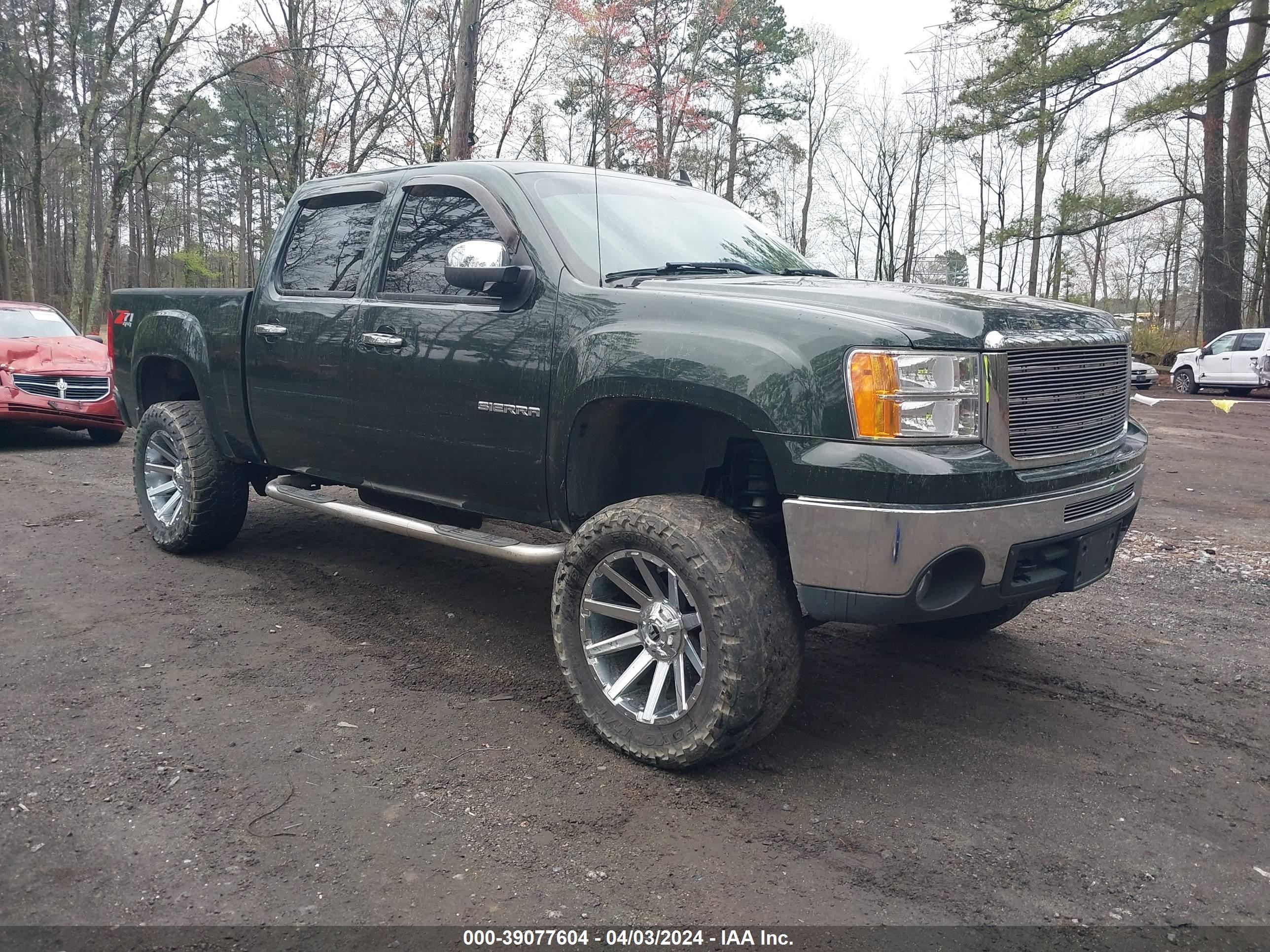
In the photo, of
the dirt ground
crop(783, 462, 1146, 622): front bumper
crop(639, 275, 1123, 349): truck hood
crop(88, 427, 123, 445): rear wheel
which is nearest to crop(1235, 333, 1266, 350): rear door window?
the dirt ground

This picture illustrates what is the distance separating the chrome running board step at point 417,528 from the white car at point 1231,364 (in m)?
22.1

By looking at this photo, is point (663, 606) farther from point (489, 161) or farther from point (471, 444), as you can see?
point (489, 161)

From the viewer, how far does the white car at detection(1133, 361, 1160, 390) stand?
22.7 metres

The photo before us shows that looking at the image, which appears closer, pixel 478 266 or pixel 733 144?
pixel 478 266

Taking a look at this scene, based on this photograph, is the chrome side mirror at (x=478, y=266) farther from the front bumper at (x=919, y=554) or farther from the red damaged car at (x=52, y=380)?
the red damaged car at (x=52, y=380)

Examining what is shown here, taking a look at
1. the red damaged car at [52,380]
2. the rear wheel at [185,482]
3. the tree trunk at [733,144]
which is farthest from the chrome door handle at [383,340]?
the tree trunk at [733,144]

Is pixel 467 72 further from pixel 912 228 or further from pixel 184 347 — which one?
pixel 912 228

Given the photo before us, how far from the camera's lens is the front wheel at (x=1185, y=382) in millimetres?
23078

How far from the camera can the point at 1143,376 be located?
22.9 metres

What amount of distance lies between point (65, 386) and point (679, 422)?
29.6ft

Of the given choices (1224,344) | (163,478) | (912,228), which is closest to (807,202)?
(912,228)

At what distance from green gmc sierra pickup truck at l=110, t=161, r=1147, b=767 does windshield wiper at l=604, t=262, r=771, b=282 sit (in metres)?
0.02

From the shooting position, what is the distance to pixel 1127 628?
15.8 ft

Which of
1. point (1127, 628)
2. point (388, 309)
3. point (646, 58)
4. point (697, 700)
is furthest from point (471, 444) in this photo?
point (646, 58)
